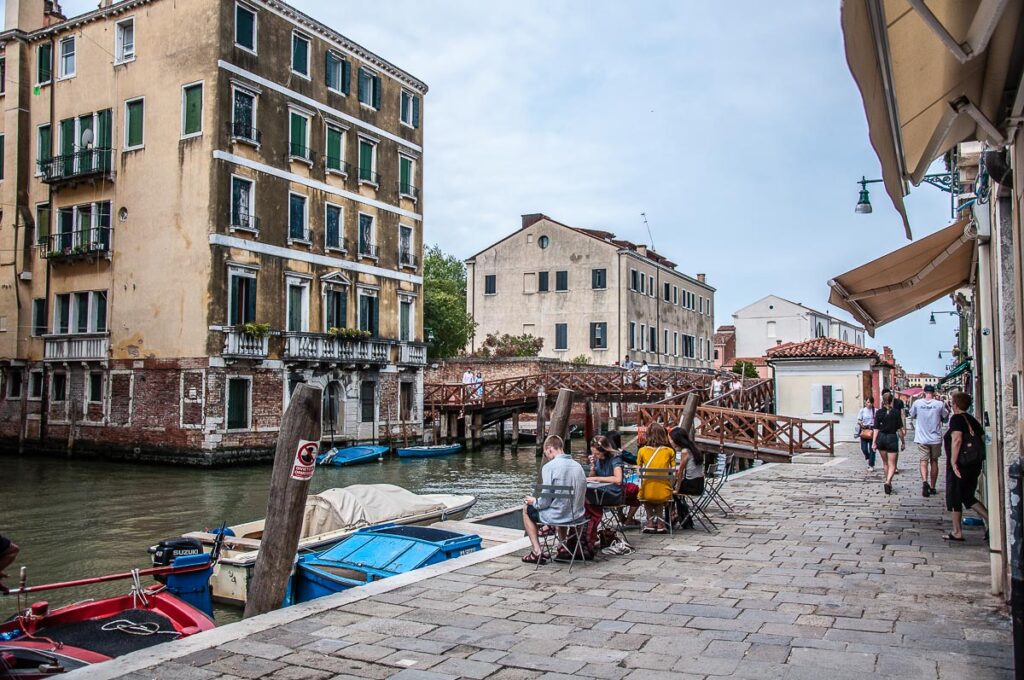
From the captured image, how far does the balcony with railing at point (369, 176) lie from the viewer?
3161 centimetres

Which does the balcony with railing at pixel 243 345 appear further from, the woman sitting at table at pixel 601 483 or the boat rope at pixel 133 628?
the boat rope at pixel 133 628

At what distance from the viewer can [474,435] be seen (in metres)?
36.1

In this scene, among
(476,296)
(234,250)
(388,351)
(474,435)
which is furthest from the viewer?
(476,296)

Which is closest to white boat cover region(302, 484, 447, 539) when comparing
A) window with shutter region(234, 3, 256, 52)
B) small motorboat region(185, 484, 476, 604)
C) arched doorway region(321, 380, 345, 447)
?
small motorboat region(185, 484, 476, 604)

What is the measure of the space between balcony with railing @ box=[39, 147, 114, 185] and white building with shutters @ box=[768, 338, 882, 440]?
21.7m

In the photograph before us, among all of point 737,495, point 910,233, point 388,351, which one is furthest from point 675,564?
point 388,351

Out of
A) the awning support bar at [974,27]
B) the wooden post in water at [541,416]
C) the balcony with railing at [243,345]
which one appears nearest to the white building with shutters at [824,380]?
the wooden post in water at [541,416]

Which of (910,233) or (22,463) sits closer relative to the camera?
(910,233)

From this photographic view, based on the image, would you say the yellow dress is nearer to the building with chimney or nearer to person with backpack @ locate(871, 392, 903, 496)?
person with backpack @ locate(871, 392, 903, 496)

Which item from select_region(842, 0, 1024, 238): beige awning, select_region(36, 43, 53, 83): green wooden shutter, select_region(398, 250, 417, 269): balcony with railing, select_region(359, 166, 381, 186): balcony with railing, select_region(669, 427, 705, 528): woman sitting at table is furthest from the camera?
select_region(398, 250, 417, 269): balcony with railing

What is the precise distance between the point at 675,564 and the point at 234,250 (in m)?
21.4

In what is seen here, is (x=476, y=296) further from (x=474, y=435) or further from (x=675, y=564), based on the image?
(x=675, y=564)

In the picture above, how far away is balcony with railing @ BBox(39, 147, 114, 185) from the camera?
27.9 m

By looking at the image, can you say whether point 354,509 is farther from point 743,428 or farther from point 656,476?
point 743,428
